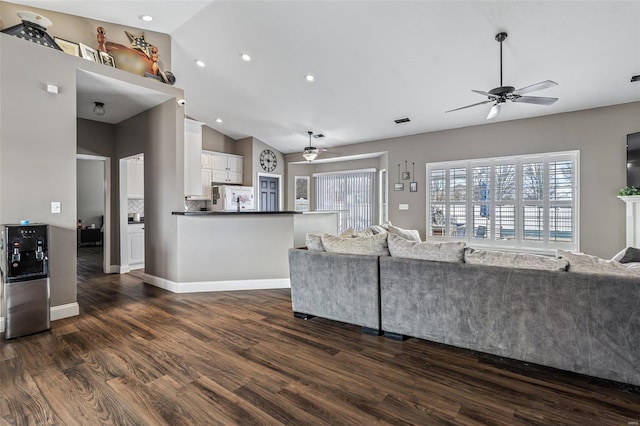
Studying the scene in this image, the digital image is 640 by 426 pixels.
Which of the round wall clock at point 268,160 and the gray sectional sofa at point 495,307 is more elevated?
the round wall clock at point 268,160

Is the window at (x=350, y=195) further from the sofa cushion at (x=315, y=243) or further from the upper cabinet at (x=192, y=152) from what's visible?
the sofa cushion at (x=315, y=243)

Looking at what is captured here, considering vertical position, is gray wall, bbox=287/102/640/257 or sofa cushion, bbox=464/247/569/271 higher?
gray wall, bbox=287/102/640/257

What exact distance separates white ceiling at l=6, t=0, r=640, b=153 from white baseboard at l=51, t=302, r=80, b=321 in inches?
131

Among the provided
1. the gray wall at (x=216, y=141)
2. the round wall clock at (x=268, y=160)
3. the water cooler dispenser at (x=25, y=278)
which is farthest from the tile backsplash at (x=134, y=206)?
the water cooler dispenser at (x=25, y=278)

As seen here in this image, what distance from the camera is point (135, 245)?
583 cm

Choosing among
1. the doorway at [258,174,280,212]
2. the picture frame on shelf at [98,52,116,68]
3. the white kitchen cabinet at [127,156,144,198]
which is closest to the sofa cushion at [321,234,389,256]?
the picture frame on shelf at [98,52,116,68]

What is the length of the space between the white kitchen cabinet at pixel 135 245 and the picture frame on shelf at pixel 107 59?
9.76 ft

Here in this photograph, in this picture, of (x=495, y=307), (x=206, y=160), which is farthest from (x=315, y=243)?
(x=206, y=160)

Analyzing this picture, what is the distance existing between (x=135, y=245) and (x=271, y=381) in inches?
192

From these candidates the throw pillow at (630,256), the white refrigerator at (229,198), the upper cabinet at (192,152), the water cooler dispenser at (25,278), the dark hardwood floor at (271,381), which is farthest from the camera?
the white refrigerator at (229,198)

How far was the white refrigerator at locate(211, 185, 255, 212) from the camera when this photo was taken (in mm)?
7492

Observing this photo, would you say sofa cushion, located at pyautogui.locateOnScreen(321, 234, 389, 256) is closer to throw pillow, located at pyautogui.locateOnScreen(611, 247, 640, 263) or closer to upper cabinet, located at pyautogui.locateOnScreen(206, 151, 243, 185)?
throw pillow, located at pyautogui.locateOnScreen(611, 247, 640, 263)

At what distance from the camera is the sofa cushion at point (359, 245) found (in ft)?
9.48

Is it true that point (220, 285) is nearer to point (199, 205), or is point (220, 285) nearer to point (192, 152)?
point (192, 152)
